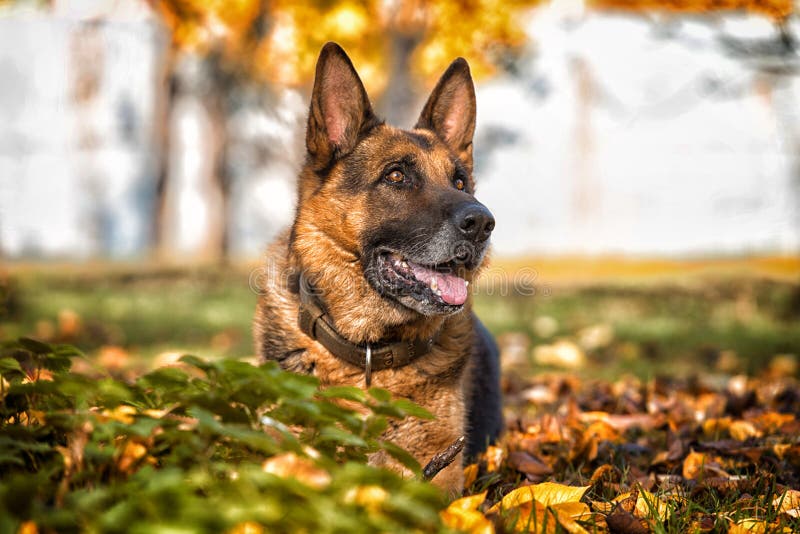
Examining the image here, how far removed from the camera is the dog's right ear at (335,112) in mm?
3637

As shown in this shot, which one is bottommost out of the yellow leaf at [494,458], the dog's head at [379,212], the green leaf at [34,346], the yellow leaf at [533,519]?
the yellow leaf at [494,458]

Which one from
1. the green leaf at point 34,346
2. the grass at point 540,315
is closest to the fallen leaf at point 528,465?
the green leaf at point 34,346

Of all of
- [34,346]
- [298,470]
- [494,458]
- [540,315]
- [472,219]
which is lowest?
[540,315]

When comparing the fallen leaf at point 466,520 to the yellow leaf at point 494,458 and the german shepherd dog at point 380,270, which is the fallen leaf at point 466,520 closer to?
the german shepherd dog at point 380,270

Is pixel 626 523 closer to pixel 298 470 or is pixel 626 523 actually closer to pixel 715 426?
pixel 298 470

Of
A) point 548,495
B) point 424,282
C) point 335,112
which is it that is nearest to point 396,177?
point 335,112

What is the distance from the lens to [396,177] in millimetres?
3719

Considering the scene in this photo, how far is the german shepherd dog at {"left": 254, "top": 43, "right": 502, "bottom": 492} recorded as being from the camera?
11.1 ft

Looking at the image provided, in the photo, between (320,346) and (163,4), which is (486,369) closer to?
(320,346)

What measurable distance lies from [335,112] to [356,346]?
124 centimetres

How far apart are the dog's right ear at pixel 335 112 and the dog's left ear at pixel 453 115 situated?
0.46m

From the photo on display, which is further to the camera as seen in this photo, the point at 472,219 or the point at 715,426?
the point at 715,426

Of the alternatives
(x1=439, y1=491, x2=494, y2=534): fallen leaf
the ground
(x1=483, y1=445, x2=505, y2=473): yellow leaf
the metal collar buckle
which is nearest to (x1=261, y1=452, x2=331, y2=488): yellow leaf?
(x1=439, y1=491, x2=494, y2=534): fallen leaf

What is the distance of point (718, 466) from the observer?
341cm
